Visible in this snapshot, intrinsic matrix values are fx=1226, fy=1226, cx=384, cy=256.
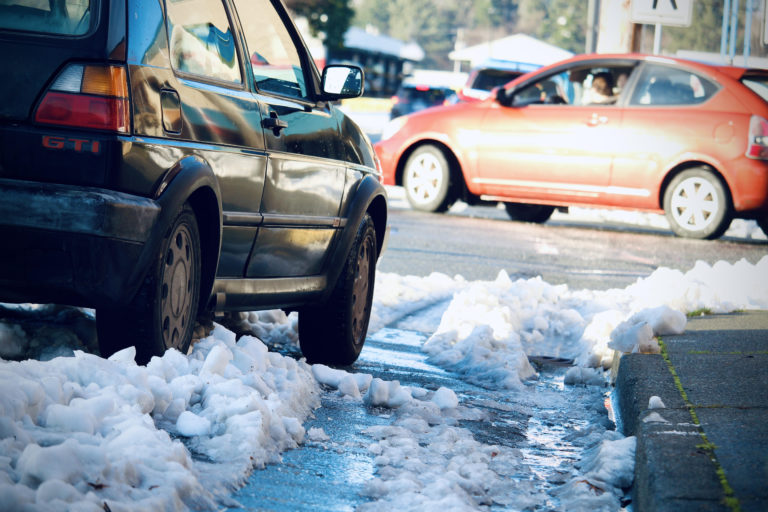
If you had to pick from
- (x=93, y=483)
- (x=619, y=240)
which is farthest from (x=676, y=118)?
(x=93, y=483)

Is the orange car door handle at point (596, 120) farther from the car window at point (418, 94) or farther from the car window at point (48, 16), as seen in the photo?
the car window at point (418, 94)

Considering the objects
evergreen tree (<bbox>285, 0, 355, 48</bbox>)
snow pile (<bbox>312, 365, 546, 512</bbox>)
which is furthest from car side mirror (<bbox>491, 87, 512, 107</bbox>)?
evergreen tree (<bbox>285, 0, 355, 48</bbox>)

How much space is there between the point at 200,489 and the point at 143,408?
51cm

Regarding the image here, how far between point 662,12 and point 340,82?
38.0 feet

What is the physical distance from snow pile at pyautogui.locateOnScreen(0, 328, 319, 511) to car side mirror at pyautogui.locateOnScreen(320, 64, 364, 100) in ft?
5.55

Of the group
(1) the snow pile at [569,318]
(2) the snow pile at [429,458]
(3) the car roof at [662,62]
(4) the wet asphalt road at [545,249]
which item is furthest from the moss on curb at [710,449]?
(3) the car roof at [662,62]

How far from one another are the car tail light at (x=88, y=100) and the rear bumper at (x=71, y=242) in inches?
8.6

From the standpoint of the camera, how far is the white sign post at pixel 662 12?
16234 millimetres

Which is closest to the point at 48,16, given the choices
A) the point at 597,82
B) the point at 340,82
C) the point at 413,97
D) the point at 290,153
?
the point at 290,153

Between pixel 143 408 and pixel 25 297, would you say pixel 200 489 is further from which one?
pixel 25 297

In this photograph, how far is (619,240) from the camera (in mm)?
12836

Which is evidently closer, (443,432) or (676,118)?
(443,432)

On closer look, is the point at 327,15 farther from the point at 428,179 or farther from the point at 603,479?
the point at 603,479

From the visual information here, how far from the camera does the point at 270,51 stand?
538 cm
